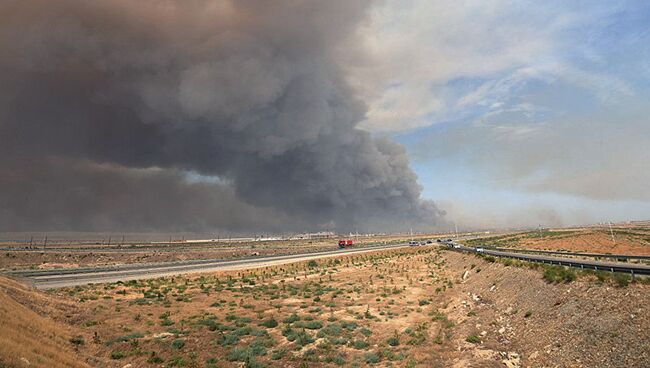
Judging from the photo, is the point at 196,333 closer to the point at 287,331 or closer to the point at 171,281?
the point at 287,331

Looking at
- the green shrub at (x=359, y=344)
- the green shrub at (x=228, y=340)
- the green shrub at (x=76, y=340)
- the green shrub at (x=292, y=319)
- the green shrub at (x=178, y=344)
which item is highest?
the green shrub at (x=76, y=340)

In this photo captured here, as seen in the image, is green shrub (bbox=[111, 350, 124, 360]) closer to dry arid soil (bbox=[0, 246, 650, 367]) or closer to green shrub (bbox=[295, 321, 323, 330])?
dry arid soil (bbox=[0, 246, 650, 367])

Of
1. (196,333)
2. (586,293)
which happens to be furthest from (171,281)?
(586,293)

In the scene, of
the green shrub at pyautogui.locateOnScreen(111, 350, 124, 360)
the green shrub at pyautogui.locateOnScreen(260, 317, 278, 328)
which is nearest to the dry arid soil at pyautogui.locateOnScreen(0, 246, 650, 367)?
the green shrub at pyautogui.locateOnScreen(111, 350, 124, 360)

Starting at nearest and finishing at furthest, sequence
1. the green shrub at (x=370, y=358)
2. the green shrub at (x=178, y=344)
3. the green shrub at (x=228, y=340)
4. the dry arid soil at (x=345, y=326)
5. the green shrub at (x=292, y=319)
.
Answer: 1. the dry arid soil at (x=345, y=326)
2. the green shrub at (x=370, y=358)
3. the green shrub at (x=178, y=344)
4. the green shrub at (x=228, y=340)
5. the green shrub at (x=292, y=319)

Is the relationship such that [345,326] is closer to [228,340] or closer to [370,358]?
[370,358]

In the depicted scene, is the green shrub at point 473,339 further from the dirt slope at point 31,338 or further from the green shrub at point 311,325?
the dirt slope at point 31,338

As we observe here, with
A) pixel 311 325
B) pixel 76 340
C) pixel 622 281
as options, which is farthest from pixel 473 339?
pixel 76 340

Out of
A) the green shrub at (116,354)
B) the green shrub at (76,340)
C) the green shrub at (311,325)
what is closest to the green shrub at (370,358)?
the green shrub at (311,325)

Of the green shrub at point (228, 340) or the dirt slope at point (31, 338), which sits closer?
the dirt slope at point (31, 338)
